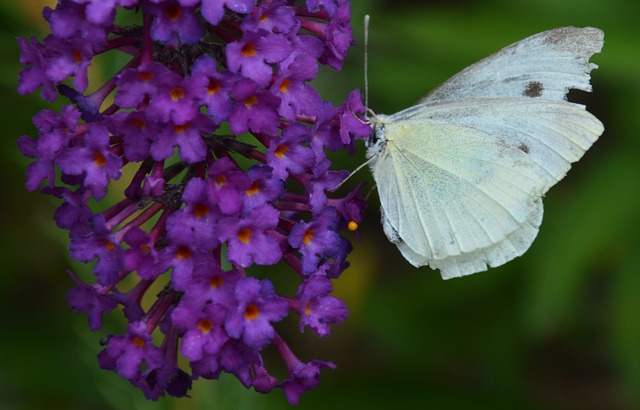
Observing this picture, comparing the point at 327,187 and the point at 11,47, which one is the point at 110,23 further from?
the point at 11,47

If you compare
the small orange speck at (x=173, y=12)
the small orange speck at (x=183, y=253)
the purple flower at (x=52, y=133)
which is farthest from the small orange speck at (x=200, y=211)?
the small orange speck at (x=173, y=12)

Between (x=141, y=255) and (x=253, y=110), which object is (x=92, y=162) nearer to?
(x=141, y=255)

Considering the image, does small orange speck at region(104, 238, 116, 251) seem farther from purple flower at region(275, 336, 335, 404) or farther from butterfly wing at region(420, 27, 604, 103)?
butterfly wing at region(420, 27, 604, 103)

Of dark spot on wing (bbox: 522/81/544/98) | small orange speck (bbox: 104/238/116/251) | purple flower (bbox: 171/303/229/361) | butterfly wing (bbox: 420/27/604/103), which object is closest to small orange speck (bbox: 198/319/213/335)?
purple flower (bbox: 171/303/229/361)

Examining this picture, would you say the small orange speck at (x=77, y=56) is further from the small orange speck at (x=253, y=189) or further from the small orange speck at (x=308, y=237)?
the small orange speck at (x=308, y=237)

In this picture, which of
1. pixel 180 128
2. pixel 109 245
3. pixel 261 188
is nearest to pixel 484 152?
pixel 261 188

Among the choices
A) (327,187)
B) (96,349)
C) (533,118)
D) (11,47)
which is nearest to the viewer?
(327,187)

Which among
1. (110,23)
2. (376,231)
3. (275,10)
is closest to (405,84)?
(376,231)
